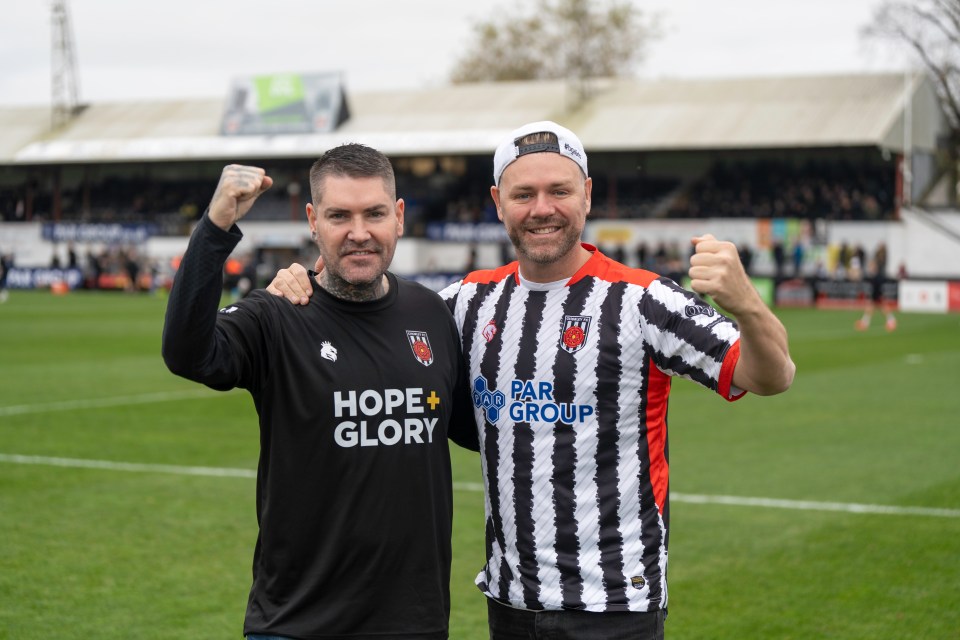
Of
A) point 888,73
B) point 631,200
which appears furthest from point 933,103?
point 631,200

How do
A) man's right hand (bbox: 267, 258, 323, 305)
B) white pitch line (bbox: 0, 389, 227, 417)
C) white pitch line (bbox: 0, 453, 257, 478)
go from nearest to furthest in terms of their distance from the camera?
man's right hand (bbox: 267, 258, 323, 305), white pitch line (bbox: 0, 453, 257, 478), white pitch line (bbox: 0, 389, 227, 417)

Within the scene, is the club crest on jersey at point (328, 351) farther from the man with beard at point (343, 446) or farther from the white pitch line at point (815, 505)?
the white pitch line at point (815, 505)

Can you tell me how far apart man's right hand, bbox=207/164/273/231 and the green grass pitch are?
Result: 362 centimetres

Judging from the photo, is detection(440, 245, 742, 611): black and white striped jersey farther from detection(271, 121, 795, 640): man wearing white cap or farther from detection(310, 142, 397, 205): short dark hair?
detection(310, 142, 397, 205): short dark hair

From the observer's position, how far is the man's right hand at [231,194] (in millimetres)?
3213

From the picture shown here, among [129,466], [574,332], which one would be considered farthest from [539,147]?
[129,466]

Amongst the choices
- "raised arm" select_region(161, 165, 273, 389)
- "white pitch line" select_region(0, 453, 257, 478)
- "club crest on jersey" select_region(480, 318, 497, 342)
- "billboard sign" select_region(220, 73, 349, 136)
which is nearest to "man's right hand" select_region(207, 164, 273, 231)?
"raised arm" select_region(161, 165, 273, 389)

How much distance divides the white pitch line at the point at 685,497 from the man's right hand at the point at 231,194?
680cm

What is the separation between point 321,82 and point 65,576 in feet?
155

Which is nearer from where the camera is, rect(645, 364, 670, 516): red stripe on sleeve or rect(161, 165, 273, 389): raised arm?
rect(161, 165, 273, 389): raised arm

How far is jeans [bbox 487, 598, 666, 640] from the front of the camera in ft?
11.6

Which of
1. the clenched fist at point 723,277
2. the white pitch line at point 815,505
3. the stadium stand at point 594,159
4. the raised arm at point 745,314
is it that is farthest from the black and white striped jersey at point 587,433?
the stadium stand at point 594,159

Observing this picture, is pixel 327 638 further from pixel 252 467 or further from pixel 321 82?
pixel 321 82

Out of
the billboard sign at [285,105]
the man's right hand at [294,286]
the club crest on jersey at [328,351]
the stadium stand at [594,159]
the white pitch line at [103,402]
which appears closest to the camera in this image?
the club crest on jersey at [328,351]
